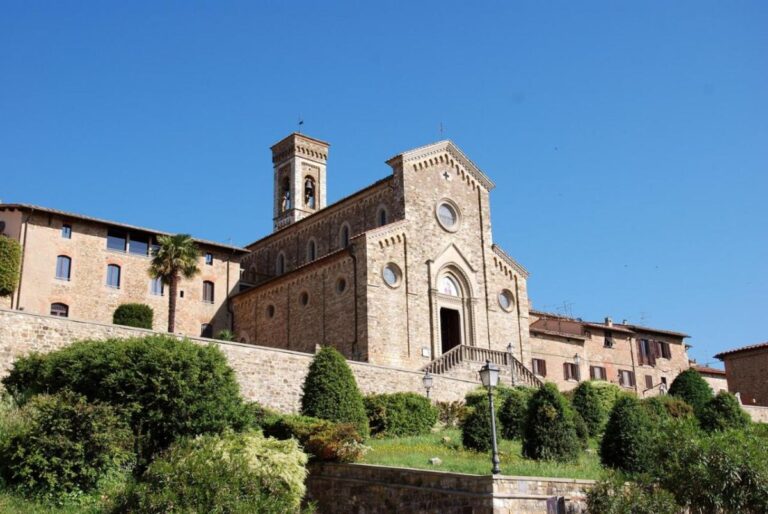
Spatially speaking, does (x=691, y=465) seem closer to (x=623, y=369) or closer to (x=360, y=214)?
(x=360, y=214)

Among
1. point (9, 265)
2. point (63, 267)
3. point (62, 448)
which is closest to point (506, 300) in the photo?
point (63, 267)

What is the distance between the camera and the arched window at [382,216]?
43591 millimetres

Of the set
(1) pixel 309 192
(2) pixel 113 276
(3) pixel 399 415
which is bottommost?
(3) pixel 399 415

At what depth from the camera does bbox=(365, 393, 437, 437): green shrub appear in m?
27.2

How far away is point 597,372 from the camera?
53.5m

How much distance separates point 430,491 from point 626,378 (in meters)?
41.7

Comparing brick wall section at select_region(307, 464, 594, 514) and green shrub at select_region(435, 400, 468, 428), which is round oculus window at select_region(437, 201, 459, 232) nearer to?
green shrub at select_region(435, 400, 468, 428)

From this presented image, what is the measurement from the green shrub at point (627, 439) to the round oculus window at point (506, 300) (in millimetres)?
23011

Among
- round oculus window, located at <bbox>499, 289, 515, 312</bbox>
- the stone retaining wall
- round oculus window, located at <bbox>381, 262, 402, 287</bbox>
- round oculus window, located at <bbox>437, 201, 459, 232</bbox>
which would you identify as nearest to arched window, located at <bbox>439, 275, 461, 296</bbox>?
round oculus window, located at <bbox>437, 201, 459, 232</bbox>

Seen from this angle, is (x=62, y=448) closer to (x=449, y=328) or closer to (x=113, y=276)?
(x=113, y=276)

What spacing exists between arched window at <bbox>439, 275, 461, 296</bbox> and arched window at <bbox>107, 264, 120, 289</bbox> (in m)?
17.4

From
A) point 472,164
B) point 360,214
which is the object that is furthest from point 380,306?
point 472,164

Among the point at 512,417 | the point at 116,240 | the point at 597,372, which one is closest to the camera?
the point at 512,417

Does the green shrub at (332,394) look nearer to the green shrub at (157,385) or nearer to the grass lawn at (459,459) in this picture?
the grass lawn at (459,459)
